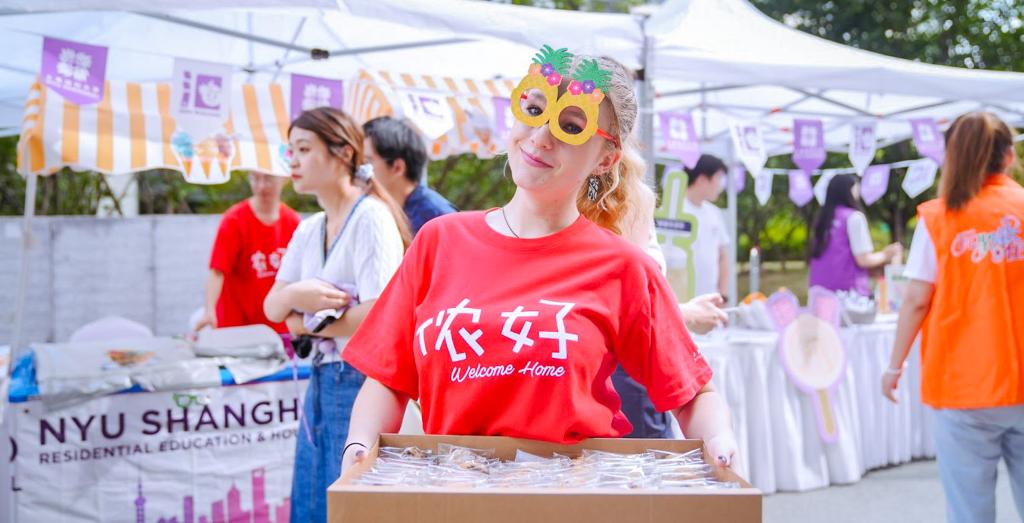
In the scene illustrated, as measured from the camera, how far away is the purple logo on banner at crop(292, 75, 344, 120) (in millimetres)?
4605

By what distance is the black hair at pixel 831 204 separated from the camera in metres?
5.64

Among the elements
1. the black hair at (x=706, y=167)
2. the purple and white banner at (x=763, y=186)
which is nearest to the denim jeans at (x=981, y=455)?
the black hair at (x=706, y=167)

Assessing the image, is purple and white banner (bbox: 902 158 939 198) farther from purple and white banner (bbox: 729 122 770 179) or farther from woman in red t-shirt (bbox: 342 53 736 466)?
woman in red t-shirt (bbox: 342 53 736 466)

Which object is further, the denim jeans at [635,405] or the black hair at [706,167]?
the black hair at [706,167]

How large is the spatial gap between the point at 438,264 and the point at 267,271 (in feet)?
11.1

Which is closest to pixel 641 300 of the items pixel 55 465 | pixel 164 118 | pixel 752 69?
pixel 55 465

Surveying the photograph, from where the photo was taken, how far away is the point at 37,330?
789 centimetres

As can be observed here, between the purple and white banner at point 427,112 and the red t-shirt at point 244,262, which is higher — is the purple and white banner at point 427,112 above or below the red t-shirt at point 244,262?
above

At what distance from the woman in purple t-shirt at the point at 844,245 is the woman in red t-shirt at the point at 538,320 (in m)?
A: 4.46

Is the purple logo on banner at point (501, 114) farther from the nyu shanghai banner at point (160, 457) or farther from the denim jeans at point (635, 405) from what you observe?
the denim jeans at point (635, 405)

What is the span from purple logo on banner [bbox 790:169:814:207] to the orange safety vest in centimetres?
773

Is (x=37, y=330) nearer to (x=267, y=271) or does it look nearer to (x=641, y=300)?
(x=267, y=271)

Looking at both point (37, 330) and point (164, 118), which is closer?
point (164, 118)

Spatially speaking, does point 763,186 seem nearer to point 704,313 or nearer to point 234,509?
point 234,509
